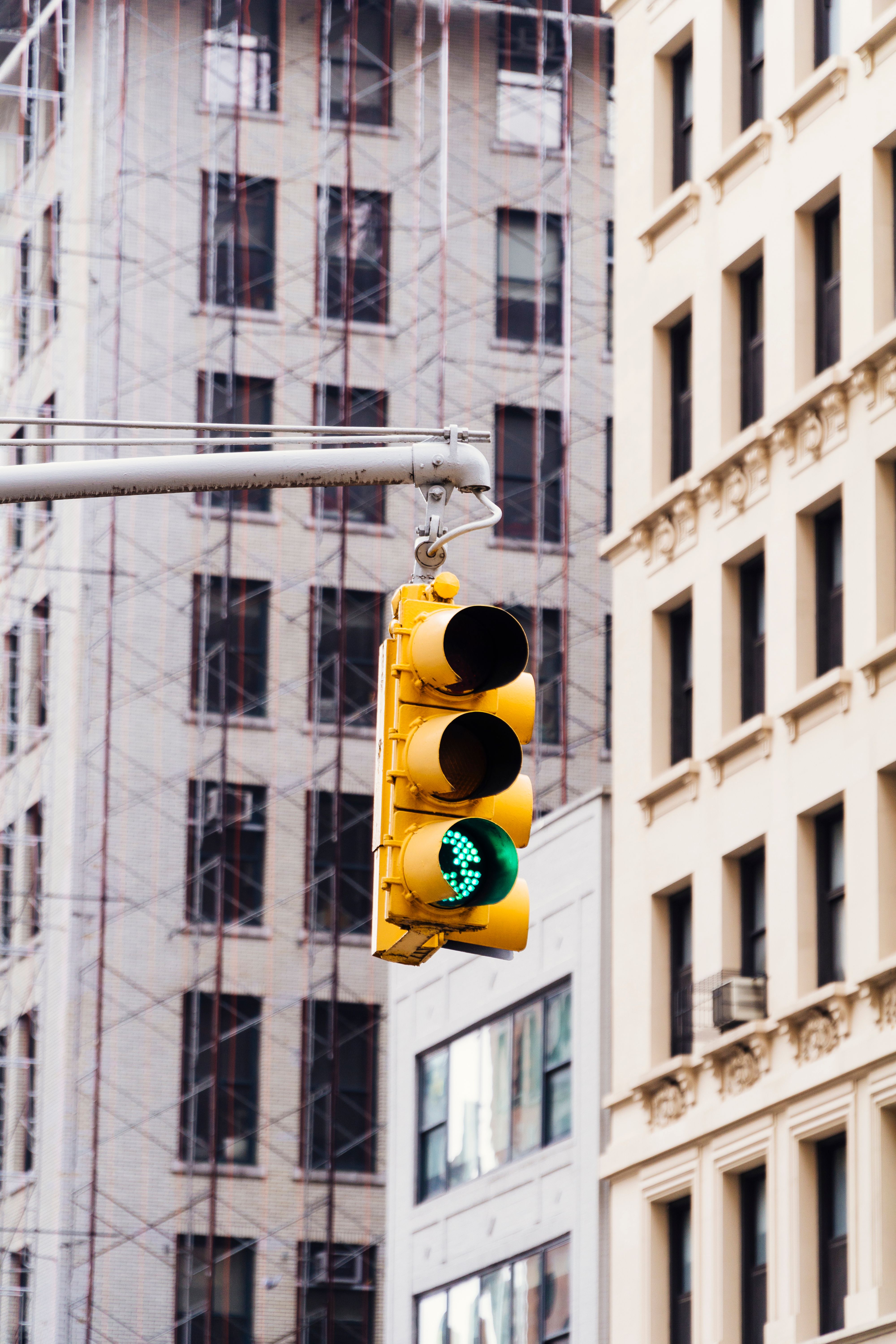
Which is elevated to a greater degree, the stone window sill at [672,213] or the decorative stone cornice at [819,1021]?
the stone window sill at [672,213]

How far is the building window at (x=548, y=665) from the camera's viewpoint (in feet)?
183

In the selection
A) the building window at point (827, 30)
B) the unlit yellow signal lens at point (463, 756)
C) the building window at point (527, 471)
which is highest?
the building window at point (527, 471)

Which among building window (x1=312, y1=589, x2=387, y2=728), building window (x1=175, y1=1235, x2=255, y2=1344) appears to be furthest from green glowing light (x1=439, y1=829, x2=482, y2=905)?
building window (x1=312, y1=589, x2=387, y2=728)

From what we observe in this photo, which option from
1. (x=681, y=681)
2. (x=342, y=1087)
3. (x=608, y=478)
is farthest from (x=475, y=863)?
(x=608, y=478)

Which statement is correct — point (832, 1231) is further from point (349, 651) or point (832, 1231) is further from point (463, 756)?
point (349, 651)

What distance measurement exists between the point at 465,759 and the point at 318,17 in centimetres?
5241

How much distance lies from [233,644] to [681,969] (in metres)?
21.7

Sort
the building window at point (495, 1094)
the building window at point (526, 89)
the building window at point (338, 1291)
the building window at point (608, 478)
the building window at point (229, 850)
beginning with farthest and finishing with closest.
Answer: the building window at point (526, 89)
the building window at point (608, 478)
the building window at point (229, 850)
the building window at point (338, 1291)
the building window at point (495, 1094)

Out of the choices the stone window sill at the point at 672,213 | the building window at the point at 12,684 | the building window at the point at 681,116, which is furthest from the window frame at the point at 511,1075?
the building window at the point at 12,684

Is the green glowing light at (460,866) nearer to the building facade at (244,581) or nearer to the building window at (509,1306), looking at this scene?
the building window at (509,1306)

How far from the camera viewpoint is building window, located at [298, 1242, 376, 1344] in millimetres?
53000

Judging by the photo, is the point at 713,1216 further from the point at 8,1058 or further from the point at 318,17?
the point at 318,17

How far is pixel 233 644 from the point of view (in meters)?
55.8

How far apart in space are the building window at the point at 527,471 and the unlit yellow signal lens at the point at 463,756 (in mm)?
49027
